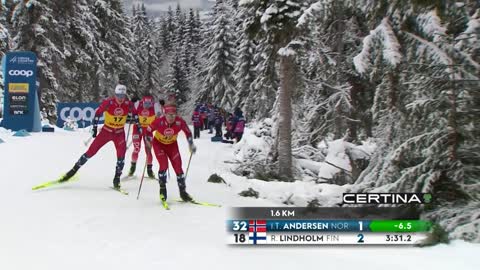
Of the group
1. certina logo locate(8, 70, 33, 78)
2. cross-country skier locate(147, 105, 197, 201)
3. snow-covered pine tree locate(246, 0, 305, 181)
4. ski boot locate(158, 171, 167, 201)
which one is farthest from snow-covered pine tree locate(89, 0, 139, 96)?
ski boot locate(158, 171, 167, 201)

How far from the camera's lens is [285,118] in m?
15.8

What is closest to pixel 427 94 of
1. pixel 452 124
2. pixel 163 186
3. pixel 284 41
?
pixel 452 124

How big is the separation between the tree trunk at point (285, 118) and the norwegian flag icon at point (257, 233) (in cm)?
924

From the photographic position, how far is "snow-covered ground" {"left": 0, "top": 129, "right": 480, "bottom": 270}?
5438mm

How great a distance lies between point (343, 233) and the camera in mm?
6062

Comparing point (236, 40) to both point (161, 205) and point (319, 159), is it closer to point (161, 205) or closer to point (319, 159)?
point (319, 159)

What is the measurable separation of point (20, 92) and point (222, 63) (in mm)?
30578

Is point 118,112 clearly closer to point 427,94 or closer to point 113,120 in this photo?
point 113,120

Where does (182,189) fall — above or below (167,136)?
below

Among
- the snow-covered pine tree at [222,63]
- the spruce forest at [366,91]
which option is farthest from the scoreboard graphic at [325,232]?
the snow-covered pine tree at [222,63]

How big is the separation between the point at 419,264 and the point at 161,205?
4.59 meters

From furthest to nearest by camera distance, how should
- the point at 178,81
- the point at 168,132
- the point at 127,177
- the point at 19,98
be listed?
the point at 178,81 < the point at 19,98 < the point at 127,177 < the point at 168,132

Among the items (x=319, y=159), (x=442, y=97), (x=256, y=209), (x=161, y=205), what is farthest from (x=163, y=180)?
(x=319, y=159)

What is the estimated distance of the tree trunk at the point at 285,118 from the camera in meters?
15.5
